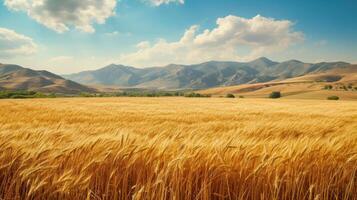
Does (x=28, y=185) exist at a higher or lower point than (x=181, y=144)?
lower

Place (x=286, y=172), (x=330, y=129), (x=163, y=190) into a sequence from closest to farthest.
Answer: (x=163, y=190), (x=286, y=172), (x=330, y=129)

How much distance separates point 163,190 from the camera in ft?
6.51

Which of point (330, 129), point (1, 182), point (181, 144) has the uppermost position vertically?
point (181, 144)

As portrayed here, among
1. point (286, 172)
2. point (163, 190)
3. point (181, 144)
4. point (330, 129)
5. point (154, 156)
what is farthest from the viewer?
point (330, 129)

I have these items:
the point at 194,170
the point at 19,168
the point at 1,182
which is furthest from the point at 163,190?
the point at 1,182

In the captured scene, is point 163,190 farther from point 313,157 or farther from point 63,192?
point 313,157

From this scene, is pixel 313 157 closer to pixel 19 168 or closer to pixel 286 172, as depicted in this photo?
pixel 286 172

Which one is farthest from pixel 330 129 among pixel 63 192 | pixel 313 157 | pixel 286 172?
pixel 63 192

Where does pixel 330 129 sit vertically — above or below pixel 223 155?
below

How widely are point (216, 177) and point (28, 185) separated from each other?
5.18 feet

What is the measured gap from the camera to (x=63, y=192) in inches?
81.7

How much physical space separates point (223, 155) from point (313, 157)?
35.1 inches

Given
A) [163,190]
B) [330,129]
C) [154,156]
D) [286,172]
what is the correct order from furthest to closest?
1. [330,129]
2. [154,156]
3. [286,172]
4. [163,190]

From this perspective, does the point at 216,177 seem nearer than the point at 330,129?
Yes
